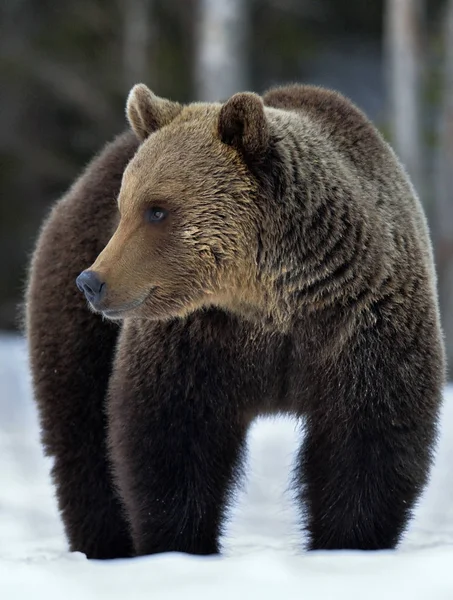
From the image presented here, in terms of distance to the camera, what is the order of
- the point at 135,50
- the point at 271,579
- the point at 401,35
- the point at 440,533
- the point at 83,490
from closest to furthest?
the point at 271,579
the point at 83,490
the point at 440,533
the point at 401,35
the point at 135,50

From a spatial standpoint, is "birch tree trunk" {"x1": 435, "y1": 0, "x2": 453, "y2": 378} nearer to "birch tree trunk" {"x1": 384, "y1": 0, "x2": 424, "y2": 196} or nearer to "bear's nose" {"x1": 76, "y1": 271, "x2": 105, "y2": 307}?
"birch tree trunk" {"x1": 384, "y1": 0, "x2": 424, "y2": 196}

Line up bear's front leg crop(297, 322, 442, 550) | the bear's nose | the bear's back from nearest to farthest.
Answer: the bear's nose, bear's front leg crop(297, 322, 442, 550), the bear's back

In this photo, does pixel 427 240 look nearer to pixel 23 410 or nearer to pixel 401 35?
pixel 23 410

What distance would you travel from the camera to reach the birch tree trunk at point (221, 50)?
1758cm

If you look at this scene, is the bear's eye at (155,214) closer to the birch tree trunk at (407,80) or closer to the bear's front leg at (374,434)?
the bear's front leg at (374,434)

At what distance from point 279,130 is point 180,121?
482 mm

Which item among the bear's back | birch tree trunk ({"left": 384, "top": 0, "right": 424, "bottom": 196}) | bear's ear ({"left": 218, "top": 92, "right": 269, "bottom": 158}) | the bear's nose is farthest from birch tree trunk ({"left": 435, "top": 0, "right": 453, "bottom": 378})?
the bear's nose

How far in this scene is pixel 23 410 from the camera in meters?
11.6

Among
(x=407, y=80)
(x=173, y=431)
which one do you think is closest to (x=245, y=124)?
(x=173, y=431)

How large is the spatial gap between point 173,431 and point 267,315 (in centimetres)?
72

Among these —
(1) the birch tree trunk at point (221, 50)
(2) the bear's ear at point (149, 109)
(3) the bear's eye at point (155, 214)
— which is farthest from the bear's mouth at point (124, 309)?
(1) the birch tree trunk at point (221, 50)

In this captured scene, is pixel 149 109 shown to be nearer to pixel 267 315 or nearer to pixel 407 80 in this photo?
pixel 267 315

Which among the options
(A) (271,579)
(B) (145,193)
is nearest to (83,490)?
(B) (145,193)

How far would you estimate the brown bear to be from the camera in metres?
5.01
